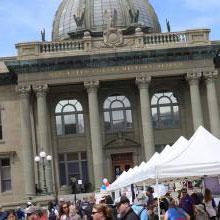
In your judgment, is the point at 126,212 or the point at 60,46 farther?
the point at 60,46

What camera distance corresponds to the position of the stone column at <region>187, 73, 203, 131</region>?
49241 millimetres

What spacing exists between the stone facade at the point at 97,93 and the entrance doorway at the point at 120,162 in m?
0.08

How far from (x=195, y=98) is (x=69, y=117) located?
10000mm

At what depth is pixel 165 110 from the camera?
53.5 meters

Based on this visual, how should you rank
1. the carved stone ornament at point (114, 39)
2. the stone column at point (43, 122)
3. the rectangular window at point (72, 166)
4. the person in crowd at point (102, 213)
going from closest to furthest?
the person in crowd at point (102, 213) → the stone column at point (43, 122) → the carved stone ornament at point (114, 39) → the rectangular window at point (72, 166)

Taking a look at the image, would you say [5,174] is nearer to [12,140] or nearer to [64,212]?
[12,140]

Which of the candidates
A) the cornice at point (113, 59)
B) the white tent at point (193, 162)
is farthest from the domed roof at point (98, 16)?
the white tent at point (193, 162)

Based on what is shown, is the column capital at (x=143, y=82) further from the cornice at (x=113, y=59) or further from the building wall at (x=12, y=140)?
the building wall at (x=12, y=140)

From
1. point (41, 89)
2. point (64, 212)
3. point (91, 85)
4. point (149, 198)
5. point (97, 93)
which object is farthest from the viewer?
point (97, 93)

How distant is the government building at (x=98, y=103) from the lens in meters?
49.3

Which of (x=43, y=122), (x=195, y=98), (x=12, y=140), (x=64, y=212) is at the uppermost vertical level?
(x=195, y=98)

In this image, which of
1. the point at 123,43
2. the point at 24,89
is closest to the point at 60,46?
the point at 24,89

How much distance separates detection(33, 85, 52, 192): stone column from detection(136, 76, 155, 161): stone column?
22.1 feet

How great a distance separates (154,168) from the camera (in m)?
16.2
